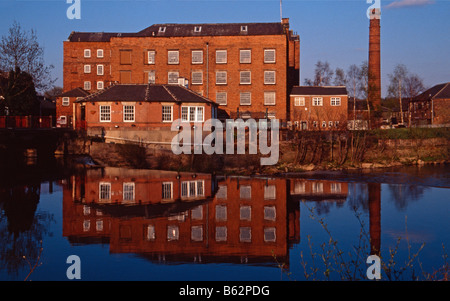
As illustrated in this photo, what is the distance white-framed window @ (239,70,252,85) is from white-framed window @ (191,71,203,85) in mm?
4521

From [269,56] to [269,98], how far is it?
4640 mm

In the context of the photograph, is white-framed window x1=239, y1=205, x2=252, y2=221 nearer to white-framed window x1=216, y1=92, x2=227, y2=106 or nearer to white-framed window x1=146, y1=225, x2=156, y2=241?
white-framed window x1=146, y1=225, x2=156, y2=241

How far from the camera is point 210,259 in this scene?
11.3 m

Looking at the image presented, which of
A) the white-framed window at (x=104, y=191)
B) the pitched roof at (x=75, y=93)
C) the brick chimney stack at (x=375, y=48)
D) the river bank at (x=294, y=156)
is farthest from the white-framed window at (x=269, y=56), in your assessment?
the white-framed window at (x=104, y=191)

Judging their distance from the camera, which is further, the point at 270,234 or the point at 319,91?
the point at 319,91

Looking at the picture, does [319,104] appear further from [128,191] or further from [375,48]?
[128,191]

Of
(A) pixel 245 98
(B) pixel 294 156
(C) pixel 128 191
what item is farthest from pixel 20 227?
(A) pixel 245 98

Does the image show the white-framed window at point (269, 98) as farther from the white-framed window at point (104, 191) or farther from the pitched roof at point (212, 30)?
the white-framed window at point (104, 191)

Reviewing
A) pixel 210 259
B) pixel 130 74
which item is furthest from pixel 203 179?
pixel 130 74

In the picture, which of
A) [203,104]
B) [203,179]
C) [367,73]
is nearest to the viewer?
[203,179]

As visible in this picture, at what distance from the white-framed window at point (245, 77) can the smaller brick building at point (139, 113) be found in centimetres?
1234

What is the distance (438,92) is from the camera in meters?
65.9
